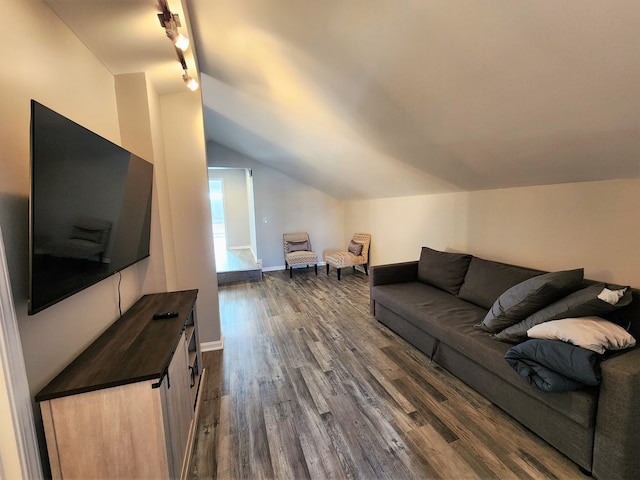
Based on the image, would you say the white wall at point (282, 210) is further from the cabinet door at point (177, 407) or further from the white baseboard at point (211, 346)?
the cabinet door at point (177, 407)

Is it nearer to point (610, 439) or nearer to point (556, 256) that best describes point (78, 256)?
point (610, 439)

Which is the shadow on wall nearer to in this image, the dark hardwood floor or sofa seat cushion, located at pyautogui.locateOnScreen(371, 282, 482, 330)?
the dark hardwood floor

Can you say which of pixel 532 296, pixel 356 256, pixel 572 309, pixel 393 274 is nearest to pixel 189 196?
pixel 393 274

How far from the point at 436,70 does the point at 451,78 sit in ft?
0.34

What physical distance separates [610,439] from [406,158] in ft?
8.05

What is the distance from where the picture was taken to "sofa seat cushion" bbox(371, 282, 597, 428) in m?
1.43

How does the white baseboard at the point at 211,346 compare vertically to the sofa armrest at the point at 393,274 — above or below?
below

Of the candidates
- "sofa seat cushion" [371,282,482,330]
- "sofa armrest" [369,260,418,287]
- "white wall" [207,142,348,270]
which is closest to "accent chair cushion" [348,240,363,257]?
"white wall" [207,142,348,270]

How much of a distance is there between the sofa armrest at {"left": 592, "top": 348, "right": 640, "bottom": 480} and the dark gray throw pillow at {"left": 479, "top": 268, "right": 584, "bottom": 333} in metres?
0.49

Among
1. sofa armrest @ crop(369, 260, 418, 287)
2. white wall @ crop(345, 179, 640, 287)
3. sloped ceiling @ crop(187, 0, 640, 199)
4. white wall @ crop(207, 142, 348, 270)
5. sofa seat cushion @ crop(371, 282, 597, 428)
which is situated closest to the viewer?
sloped ceiling @ crop(187, 0, 640, 199)

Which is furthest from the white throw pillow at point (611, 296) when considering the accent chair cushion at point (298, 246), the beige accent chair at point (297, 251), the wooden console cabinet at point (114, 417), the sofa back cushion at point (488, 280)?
the accent chair cushion at point (298, 246)

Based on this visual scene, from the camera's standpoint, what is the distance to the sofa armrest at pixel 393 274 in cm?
A: 338

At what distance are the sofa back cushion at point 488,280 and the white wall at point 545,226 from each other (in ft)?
0.86

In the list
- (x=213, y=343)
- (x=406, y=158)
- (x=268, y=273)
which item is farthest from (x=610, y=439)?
(x=268, y=273)
